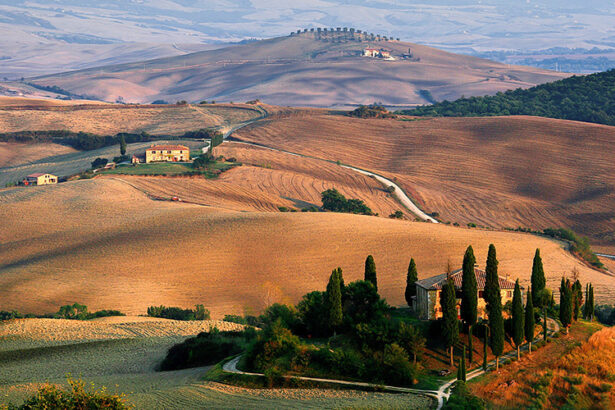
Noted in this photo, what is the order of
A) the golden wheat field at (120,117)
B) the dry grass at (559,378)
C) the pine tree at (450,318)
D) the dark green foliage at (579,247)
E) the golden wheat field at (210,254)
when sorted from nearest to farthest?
the dry grass at (559,378)
the pine tree at (450,318)
the golden wheat field at (210,254)
the dark green foliage at (579,247)
the golden wheat field at (120,117)

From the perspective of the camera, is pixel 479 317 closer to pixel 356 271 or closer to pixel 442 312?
pixel 442 312

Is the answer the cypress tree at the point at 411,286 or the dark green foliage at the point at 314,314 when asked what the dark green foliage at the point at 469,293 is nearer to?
the cypress tree at the point at 411,286

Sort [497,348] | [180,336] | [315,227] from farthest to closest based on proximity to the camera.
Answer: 1. [315,227]
2. [180,336]
3. [497,348]

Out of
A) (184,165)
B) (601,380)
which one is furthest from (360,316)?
(184,165)

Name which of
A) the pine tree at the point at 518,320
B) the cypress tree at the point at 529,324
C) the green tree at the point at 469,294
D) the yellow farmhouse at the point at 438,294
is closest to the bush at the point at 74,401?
the green tree at the point at 469,294

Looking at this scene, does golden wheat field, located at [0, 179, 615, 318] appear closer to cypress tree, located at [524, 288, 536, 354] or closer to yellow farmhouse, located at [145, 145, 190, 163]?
cypress tree, located at [524, 288, 536, 354]

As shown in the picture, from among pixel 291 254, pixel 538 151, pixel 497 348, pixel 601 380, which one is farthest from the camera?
pixel 538 151

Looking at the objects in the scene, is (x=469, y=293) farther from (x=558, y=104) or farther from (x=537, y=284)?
(x=558, y=104)
